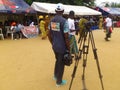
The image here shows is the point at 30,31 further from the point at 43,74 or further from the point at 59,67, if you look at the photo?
the point at 59,67

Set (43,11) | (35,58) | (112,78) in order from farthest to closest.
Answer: (43,11), (35,58), (112,78)

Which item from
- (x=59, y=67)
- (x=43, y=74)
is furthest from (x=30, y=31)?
(x=59, y=67)

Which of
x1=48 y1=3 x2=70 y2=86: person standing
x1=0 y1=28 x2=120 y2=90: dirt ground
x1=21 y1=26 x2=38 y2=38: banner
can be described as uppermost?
x1=48 y1=3 x2=70 y2=86: person standing

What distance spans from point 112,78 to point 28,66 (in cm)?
276

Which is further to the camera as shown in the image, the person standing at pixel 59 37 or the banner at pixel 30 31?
the banner at pixel 30 31

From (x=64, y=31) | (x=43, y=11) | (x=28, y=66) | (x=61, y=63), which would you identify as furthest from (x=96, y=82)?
(x=43, y=11)

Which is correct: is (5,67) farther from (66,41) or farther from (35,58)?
(66,41)

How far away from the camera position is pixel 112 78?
688 cm

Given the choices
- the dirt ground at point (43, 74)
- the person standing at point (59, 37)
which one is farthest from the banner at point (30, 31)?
the person standing at point (59, 37)

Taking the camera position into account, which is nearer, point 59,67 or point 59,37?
point 59,37

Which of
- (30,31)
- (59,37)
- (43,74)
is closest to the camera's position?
(59,37)

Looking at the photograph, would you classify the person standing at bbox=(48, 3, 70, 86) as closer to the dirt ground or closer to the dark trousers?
the dark trousers

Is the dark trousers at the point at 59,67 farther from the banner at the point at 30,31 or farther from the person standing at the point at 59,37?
the banner at the point at 30,31

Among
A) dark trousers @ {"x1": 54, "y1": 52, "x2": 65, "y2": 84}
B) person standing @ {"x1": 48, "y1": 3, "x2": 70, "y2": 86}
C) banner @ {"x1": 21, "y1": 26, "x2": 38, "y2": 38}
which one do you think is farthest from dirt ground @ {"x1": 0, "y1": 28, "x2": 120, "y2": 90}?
banner @ {"x1": 21, "y1": 26, "x2": 38, "y2": 38}
